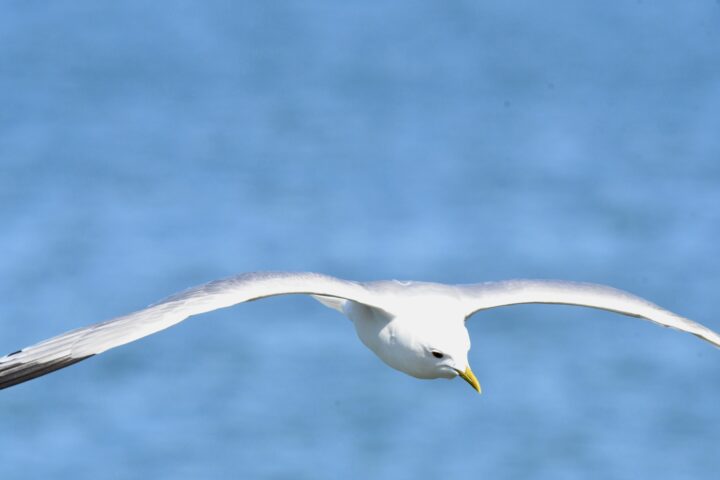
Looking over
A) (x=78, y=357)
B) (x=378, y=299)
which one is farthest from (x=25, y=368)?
(x=378, y=299)

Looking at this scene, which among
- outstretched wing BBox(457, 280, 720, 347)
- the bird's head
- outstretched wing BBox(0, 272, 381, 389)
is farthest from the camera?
outstretched wing BBox(457, 280, 720, 347)

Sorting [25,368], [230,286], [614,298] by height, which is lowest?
[25,368]

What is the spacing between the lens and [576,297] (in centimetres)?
589

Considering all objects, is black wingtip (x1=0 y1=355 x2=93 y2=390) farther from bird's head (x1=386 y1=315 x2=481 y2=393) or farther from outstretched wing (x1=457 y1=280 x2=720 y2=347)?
outstretched wing (x1=457 y1=280 x2=720 y2=347)

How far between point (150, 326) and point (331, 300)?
1431 mm

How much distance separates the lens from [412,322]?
5.45m

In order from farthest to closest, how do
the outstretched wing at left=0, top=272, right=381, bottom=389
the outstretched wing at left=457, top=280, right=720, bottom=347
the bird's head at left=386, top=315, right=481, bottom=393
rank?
the outstretched wing at left=457, top=280, right=720, bottom=347, the bird's head at left=386, top=315, right=481, bottom=393, the outstretched wing at left=0, top=272, right=381, bottom=389

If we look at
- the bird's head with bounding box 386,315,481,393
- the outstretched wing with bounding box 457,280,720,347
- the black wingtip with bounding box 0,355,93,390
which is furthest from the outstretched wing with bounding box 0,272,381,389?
the outstretched wing with bounding box 457,280,720,347

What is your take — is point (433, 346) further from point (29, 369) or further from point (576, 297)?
point (29, 369)

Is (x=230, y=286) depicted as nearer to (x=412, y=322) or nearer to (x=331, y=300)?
(x=412, y=322)

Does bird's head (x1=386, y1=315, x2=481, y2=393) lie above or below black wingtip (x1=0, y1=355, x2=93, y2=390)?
above

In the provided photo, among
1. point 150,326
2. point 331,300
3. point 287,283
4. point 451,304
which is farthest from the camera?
point 331,300

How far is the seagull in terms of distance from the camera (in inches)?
193

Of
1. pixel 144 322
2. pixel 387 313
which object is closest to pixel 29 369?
pixel 144 322
